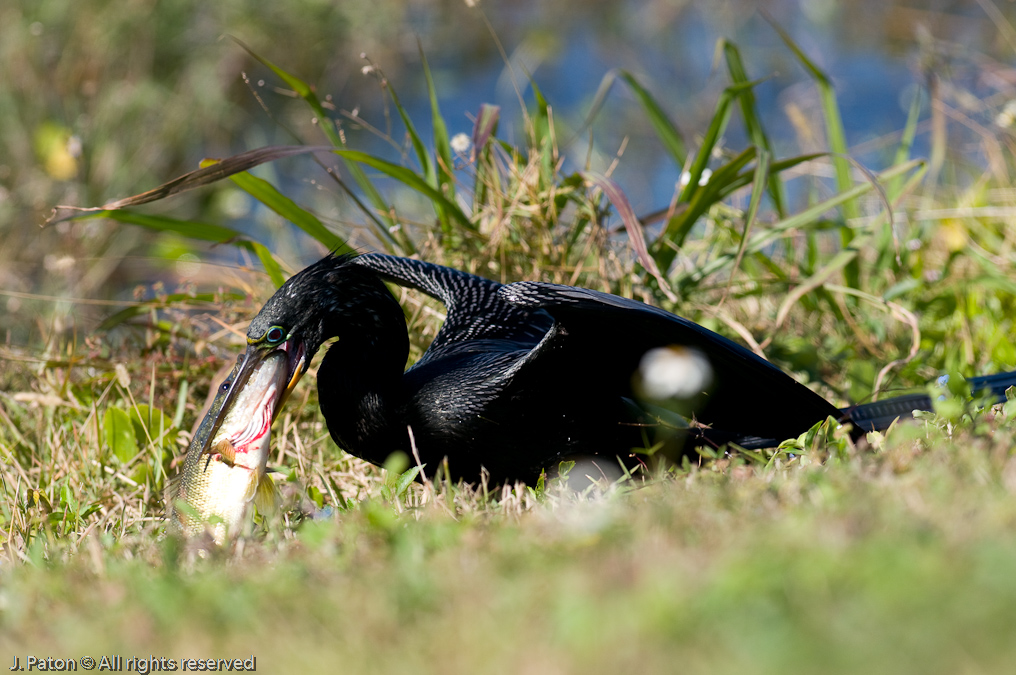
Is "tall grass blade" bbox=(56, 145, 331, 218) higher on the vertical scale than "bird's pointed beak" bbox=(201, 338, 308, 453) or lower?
higher

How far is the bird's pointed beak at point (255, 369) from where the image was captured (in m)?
2.54

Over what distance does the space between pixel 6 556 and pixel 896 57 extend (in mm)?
9932

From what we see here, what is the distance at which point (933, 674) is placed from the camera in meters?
1.18

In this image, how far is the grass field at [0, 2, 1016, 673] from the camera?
1.32 metres

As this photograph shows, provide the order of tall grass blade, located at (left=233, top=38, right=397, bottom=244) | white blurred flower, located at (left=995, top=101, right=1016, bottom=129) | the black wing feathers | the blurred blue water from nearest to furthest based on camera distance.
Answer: the black wing feathers, tall grass blade, located at (left=233, top=38, right=397, bottom=244), white blurred flower, located at (left=995, top=101, right=1016, bottom=129), the blurred blue water

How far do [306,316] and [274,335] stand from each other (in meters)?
0.10

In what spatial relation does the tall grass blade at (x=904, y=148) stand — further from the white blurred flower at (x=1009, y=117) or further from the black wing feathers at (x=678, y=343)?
the black wing feathers at (x=678, y=343)

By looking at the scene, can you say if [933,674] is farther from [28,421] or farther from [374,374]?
[28,421]

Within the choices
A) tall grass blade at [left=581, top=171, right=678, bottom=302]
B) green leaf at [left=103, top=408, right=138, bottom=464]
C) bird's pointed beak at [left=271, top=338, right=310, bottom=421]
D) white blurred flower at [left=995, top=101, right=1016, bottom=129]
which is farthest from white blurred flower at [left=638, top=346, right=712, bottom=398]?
white blurred flower at [left=995, top=101, right=1016, bottom=129]

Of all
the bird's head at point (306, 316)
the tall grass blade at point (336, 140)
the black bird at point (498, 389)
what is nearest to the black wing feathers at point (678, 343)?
the black bird at point (498, 389)

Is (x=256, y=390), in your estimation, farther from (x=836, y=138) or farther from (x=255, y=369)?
(x=836, y=138)

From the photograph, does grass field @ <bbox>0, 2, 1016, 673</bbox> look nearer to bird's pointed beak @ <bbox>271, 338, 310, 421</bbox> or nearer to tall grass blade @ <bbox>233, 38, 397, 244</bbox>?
tall grass blade @ <bbox>233, 38, 397, 244</bbox>

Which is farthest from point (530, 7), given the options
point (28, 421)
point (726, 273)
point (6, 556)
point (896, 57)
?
point (6, 556)

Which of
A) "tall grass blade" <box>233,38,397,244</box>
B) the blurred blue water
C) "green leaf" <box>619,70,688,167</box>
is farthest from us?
the blurred blue water
